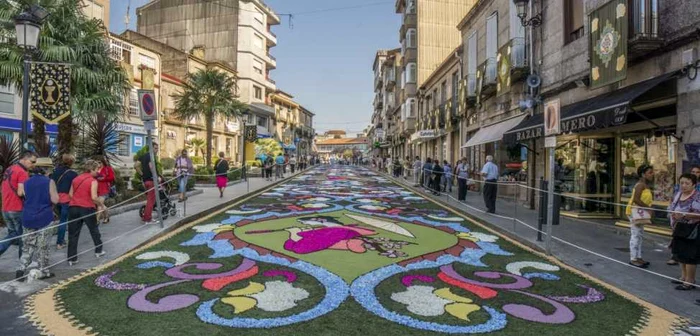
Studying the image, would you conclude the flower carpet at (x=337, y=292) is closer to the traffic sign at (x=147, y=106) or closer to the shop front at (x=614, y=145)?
the traffic sign at (x=147, y=106)

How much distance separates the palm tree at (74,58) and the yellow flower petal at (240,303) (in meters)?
9.61

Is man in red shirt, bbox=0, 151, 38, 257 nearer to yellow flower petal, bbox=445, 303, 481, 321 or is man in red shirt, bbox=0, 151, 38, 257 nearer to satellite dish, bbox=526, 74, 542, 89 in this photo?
yellow flower petal, bbox=445, 303, 481, 321

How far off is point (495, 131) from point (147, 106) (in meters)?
12.9

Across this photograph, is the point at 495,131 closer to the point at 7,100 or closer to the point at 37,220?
the point at 37,220

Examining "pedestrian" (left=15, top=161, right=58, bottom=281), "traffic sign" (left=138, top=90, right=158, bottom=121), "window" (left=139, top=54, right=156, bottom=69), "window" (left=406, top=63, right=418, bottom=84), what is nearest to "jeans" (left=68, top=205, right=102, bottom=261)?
"pedestrian" (left=15, top=161, right=58, bottom=281)

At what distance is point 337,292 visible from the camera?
16.6 feet

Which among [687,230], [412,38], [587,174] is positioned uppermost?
[412,38]

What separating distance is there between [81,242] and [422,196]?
43.2 ft

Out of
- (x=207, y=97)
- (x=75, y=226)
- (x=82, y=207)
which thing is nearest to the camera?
(x=75, y=226)

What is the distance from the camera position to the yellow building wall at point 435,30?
118 feet

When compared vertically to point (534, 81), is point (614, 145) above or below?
below

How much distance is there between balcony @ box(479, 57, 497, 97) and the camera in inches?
697

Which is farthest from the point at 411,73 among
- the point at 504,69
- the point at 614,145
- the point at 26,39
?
the point at 26,39

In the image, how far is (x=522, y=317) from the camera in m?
4.38
